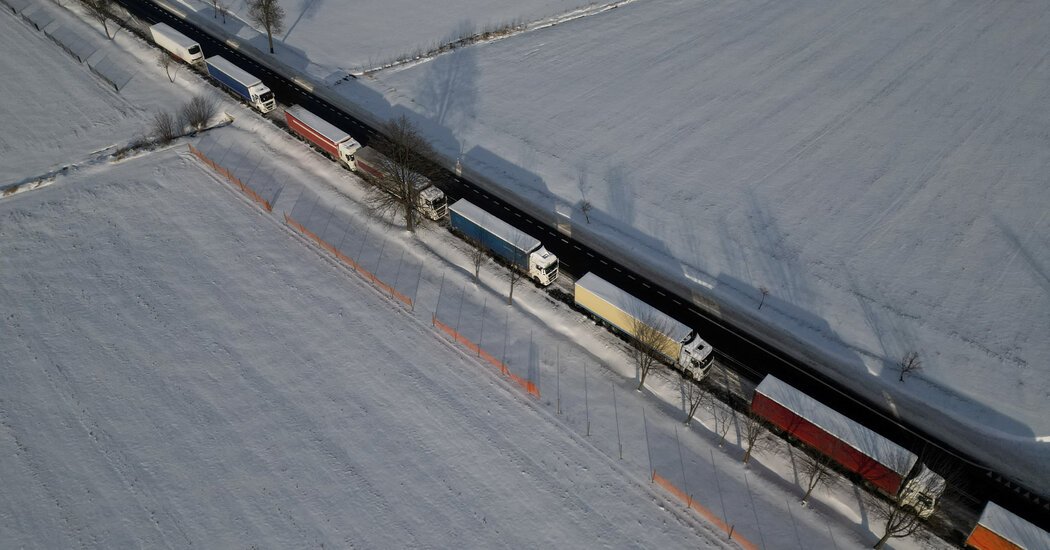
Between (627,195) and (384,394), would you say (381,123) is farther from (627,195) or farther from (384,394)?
(384,394)

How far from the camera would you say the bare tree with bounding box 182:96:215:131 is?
73.6m

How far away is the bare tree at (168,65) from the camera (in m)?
82.1

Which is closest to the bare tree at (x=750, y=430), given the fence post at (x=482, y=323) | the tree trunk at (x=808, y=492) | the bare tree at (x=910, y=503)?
the tree trunk at (x=808, y=492)

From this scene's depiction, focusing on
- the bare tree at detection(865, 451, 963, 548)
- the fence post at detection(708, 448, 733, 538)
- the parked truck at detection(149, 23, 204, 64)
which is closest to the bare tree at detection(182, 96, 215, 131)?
the parked truck at detection(149, 23, 204, 64)

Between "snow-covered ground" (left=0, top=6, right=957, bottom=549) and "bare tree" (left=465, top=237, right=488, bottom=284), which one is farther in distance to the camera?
"bare tree" (left=465, top=237, right=488, bottom=284)

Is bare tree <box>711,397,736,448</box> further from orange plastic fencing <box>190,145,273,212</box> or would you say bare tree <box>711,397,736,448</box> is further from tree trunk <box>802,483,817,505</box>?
orange plastic fencing <box>190,145,273,212</box>


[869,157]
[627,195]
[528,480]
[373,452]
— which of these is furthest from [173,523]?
[869,157]

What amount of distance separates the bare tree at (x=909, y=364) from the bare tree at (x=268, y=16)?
77.2 metres

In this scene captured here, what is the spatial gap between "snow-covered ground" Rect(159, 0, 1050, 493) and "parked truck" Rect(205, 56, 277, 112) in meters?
10.8

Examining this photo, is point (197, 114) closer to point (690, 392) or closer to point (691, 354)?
point (691, 354)

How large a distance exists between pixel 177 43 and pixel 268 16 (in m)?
11.1

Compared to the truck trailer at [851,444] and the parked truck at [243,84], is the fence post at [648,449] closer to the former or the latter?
the truck trailer at [851,444]

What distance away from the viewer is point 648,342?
4694 cm

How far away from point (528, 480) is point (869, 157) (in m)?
49.6
